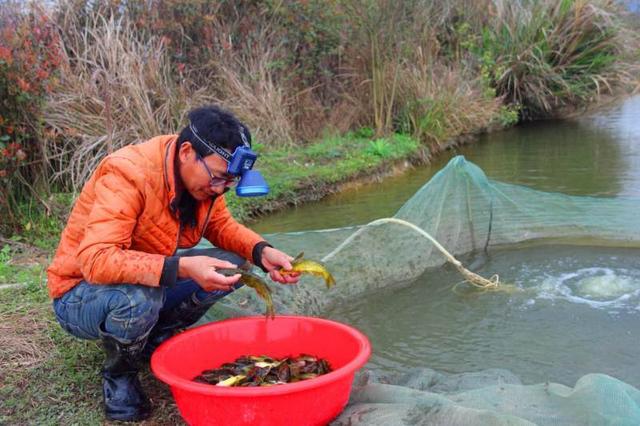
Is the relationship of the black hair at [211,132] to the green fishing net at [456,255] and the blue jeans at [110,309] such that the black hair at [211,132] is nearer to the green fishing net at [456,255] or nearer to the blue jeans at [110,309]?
the blue jeans at [110,309]

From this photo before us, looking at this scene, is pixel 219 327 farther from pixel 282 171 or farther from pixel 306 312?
pixel 282 171

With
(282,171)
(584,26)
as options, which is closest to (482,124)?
(584,26)

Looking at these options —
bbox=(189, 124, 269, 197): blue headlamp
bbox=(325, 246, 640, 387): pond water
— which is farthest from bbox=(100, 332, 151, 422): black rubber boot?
bbox=(325, 246, 640, 387): pond water

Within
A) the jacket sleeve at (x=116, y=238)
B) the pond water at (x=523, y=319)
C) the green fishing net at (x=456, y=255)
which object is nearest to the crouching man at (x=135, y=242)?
the jacket sleeve at (x=116, y=238)

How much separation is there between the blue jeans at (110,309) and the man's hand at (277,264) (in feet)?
1.52

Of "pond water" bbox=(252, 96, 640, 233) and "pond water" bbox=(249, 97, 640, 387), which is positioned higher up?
"pond water" bbox=(249, 97, 640, 387)

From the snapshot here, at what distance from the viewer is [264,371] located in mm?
2117

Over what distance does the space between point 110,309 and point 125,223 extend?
11.0 inches

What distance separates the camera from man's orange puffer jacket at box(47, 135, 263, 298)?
192 centimetres

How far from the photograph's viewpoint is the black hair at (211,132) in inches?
79.2

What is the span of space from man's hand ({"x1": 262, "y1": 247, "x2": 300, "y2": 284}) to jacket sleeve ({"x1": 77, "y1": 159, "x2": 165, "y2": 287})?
524 mm

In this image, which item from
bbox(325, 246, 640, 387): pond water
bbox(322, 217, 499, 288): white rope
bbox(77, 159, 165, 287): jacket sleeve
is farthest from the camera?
bbox(322, 217, 499, 288): white rope

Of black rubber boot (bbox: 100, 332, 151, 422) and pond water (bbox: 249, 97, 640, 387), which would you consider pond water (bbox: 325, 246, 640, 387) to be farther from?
black rubber boot (bbox: 100, 332, 151, 422)

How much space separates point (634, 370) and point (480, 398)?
1.29 meters
